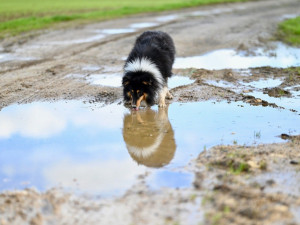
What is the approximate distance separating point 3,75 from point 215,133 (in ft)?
17.6

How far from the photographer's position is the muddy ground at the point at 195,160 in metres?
3.88

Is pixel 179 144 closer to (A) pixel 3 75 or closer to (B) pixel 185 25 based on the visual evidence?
(A) pixel 3 75

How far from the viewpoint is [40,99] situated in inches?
306

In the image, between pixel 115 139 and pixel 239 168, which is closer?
pixel 239 168

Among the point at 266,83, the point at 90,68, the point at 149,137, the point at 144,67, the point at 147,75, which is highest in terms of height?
the point at 144,67

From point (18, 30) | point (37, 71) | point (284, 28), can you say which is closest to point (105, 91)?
point (37, 71)

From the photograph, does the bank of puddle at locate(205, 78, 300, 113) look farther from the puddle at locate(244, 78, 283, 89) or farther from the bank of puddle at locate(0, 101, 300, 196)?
the bank of puddle at locate(0, 101, 300, 196)

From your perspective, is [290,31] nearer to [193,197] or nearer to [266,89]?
[266,89]

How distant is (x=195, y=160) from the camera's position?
5.17 metres

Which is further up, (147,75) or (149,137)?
(147,75)

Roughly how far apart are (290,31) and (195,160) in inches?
476

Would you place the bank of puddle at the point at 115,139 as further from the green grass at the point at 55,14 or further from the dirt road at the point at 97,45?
the green grass at the point at 55,14

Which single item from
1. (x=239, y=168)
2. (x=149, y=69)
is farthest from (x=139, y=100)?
(x=239, y=168)

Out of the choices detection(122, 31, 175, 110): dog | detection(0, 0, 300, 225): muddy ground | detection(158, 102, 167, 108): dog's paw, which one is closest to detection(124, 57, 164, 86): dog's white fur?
detection(122, 31, 175, 110): dog
